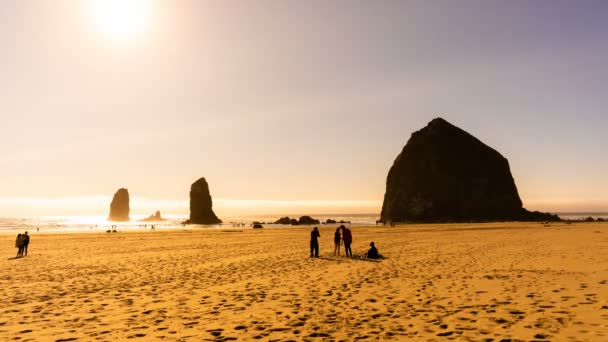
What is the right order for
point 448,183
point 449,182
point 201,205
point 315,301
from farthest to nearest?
point 201,205 < point 449,182 < point 448,183 < point 315,301

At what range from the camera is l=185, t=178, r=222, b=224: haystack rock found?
144 metres

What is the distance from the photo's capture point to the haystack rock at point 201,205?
144 m

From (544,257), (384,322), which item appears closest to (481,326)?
(384,322)

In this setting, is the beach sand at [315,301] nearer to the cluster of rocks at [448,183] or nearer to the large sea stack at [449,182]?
the cluster of rocks at [448,183]

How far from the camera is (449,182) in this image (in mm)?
124562

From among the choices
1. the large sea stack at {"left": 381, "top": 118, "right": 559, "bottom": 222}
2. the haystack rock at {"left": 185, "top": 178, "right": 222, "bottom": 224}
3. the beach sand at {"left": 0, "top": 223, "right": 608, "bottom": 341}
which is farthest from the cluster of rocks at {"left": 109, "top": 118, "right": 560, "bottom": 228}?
the beach sand at {"left": 0, "top": 223, "right": 608, "bottom": 341}

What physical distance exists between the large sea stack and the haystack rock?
6573 cm

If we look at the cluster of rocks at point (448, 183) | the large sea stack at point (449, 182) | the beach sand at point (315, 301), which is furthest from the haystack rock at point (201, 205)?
the beach sand at point (315, 301)

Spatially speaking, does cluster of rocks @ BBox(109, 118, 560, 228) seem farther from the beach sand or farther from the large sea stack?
the beach sand

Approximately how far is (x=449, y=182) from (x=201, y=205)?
9091 cm

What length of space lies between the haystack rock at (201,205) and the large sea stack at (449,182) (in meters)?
65.7

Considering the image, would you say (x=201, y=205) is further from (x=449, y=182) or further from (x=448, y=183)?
(x=449, y=182)

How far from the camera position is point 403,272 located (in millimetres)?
17172

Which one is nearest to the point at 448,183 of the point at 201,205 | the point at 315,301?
the point at 201,205
